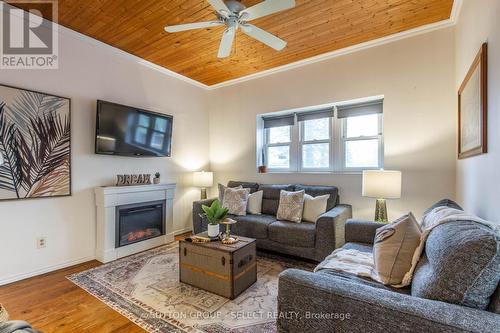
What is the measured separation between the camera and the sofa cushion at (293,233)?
9.02ft

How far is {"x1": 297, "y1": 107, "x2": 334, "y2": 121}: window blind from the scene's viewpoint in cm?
365

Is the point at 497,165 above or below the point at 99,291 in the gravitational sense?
above

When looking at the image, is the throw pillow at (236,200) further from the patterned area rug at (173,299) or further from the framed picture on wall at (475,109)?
the framed picture on wall at (475,109)

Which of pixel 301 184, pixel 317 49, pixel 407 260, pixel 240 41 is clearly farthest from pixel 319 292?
pixel 317 49

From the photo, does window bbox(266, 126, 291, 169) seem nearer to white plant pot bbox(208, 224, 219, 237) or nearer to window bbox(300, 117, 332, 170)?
window bbox(300, 117, 332, 170)

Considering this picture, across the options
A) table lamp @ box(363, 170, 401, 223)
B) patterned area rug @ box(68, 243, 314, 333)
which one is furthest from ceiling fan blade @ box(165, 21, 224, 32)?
patterned area rug @ box(68, 243, 314, 333)

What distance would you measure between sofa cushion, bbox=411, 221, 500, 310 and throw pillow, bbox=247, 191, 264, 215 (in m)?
2.62

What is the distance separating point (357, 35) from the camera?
299 centimetres

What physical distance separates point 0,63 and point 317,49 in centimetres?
362

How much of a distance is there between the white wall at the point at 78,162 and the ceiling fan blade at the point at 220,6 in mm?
2049

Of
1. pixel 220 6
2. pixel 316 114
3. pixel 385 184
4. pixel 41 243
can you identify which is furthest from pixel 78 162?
pixel 385 184

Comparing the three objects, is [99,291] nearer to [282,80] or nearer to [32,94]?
[32,94]

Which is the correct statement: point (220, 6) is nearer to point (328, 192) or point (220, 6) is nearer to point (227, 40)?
point (227, 40)

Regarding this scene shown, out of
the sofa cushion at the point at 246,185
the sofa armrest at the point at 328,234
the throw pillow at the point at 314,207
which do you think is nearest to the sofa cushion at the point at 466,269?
the sofa armrest at the point at 328,234
